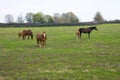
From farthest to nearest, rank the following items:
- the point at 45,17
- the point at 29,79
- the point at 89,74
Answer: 1. the point at 45,17
2. the point at 89,74
3. the point at 29,79

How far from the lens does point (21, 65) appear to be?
1736cm

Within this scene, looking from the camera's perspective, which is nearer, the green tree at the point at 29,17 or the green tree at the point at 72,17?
the green tree at the point at 72,17

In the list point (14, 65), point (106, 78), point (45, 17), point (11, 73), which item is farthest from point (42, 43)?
point (45, 17)

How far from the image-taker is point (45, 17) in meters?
155

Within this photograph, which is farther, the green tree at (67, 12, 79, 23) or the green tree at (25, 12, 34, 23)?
the green tree at (25, 12, 34, 23)

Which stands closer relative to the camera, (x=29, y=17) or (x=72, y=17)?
(x=72, y=17)

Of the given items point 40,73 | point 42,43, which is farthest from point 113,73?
point 42,43

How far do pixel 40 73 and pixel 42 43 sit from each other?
12782mm

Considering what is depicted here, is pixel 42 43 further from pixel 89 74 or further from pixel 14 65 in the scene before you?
pixel 89 74

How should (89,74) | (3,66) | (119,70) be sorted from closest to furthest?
(89,74), (119,70), (3,66)

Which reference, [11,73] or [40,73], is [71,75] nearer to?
[40,73]

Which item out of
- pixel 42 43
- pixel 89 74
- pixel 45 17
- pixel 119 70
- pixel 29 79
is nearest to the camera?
pixel 29 79

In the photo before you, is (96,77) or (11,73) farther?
(11,73)

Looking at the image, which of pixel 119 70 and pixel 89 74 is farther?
pixel 119 70
